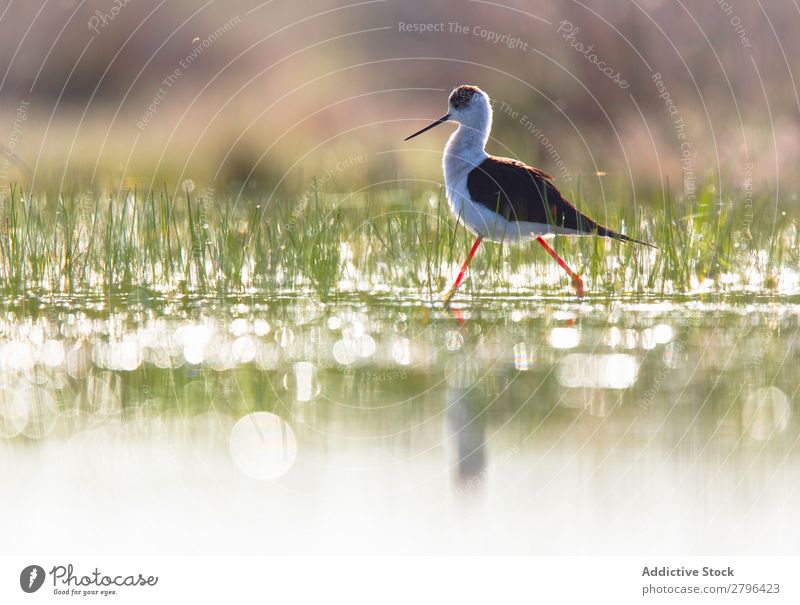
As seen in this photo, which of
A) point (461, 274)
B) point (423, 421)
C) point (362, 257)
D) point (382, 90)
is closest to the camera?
point (423, 421)

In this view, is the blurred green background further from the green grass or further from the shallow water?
the shallow water

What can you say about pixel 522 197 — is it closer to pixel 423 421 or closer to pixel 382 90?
pixel 423 421

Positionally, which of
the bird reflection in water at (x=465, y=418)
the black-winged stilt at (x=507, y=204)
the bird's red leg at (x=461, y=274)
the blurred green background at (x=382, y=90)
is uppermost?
the blurred green background at (x=382, y=90)

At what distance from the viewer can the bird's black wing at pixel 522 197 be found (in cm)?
878

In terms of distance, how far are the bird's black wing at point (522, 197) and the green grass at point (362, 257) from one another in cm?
26

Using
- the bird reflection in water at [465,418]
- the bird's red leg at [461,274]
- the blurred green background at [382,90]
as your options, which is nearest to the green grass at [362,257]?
the bird's red leg at [461,274]

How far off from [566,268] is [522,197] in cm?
71

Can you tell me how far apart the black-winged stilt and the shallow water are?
4.62 feet

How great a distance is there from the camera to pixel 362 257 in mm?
9703

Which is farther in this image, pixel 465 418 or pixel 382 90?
pixel 382 90

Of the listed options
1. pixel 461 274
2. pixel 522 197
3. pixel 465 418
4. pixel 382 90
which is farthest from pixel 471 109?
pixel 382 90

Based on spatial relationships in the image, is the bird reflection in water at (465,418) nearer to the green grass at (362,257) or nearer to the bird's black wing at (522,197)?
the green grass at (362,257)

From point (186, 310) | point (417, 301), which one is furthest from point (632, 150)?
point (186, 310)

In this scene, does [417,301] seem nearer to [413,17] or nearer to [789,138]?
[789,138]
